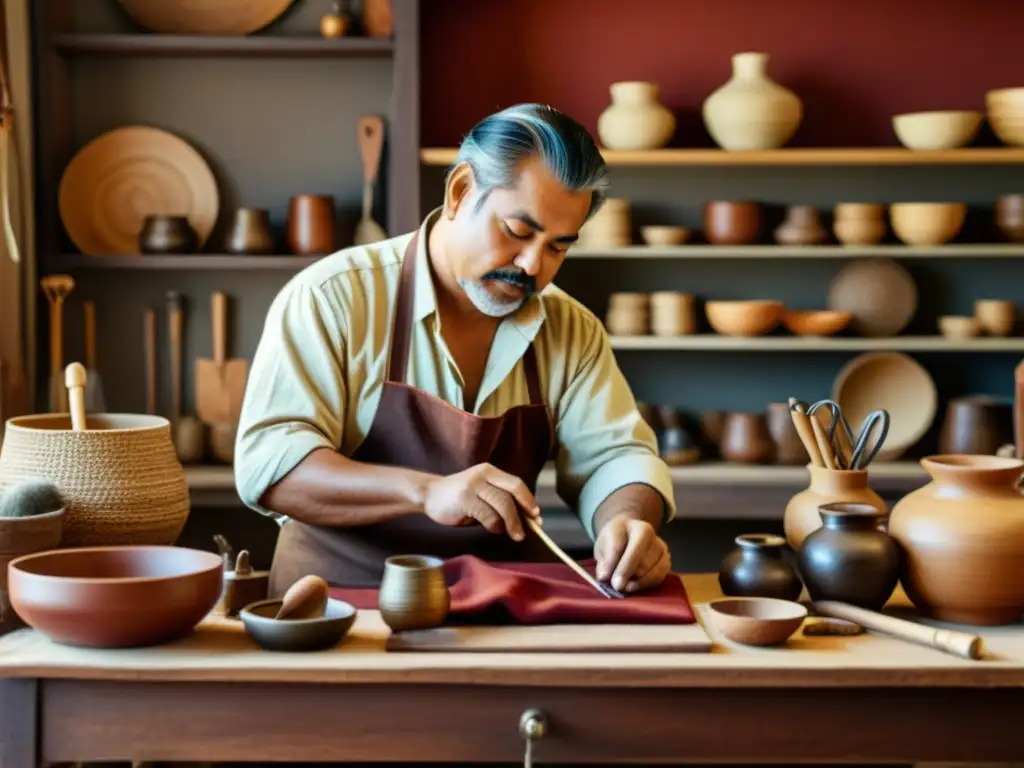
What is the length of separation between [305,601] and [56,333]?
291 centimetres

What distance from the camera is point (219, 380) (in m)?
4.64

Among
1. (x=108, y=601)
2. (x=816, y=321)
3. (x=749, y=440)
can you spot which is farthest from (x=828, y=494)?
(x=816, y=321)

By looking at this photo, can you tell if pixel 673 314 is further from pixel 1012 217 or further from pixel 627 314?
pixel 1012 217

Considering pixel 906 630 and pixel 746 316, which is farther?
pixel 746 316

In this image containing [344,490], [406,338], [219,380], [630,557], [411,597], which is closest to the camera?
[411,597]

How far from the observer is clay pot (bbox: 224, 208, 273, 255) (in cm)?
443

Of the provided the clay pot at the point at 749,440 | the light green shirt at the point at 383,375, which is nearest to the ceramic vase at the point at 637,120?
the clay pot at the point at 749,440

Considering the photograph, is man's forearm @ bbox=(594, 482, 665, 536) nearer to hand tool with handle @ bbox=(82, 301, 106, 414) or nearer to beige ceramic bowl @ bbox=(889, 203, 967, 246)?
beige ceramic bowl @ bbox=(889, 203, 967, 246)

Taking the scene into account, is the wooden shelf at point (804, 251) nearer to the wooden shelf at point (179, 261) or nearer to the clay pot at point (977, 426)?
the clay pot at point (977, 426)

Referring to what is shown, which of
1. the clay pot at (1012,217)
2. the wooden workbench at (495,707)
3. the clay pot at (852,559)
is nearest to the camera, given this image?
the wooden workbench at (495,707)

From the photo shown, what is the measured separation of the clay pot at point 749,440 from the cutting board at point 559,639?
262 cm

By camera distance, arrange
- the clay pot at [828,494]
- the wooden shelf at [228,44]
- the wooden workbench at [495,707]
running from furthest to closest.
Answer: the wooden shelf at [228,44], the clay pot at [828,494], the wooden workbench at [495,707]

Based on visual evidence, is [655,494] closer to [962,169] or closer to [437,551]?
[437,551]

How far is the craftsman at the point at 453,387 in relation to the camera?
2.32 m
